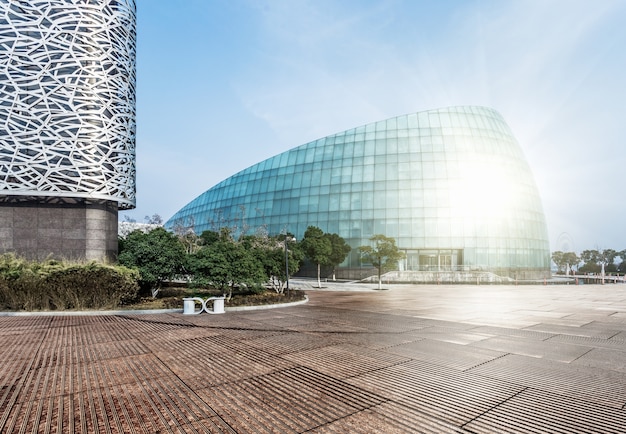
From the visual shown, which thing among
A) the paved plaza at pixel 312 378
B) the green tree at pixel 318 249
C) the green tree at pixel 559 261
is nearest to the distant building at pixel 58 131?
the paved plaza at pixel 312 378

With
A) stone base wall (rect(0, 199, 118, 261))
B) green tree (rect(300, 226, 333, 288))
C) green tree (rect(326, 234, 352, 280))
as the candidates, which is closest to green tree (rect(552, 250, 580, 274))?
green tree (rect(326, 234, 352, 280))

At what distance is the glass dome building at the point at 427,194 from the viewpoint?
61.1 meters

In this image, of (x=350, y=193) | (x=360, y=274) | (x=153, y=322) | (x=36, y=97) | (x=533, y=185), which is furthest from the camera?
(x=533, y=185)

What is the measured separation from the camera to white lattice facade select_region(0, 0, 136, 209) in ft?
89.2

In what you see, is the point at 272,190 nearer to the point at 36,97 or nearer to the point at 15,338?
the point at 36,97

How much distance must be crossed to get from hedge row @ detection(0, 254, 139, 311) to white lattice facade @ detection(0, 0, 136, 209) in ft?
25.6

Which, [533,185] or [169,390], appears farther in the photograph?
[533,185]

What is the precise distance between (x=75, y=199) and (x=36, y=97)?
7.74 m

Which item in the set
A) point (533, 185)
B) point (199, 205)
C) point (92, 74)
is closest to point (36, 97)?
point (92, 74)

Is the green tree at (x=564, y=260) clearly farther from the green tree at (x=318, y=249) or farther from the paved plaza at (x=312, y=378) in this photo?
the paved plaza at (x=312, y=378)

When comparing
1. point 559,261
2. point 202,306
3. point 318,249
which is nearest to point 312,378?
point 202,306

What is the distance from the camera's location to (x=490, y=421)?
6.39 metres

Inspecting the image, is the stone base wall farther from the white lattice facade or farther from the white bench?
the white bench

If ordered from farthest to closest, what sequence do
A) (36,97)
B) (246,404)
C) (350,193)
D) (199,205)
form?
(199,205), (350,193), (36,97), (246,404)
